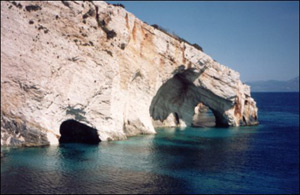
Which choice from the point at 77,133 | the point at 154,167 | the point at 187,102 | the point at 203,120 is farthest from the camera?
the point at 203,120

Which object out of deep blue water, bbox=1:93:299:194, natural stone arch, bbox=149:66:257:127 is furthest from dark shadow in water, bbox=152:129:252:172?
natural stone arch, bbox=149:66:257:127

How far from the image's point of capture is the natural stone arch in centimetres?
5847

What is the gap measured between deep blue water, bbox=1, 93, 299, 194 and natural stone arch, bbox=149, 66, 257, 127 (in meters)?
15.1

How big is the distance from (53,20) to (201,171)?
2225 centimetres

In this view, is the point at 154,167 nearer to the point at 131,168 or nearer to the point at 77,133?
the point at 131,168

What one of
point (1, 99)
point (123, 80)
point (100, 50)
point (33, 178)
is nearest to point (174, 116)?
point (123, 80)

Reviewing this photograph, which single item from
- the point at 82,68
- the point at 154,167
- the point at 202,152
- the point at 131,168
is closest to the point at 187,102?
the point at 202,152

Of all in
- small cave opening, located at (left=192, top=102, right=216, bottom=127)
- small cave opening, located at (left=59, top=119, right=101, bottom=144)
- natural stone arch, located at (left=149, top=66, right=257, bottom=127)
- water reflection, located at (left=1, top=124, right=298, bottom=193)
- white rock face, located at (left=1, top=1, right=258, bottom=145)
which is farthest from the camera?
small cave opening, located at (left=192, top=102, right=216, bottom=127)

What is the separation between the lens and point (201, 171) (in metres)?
29.5

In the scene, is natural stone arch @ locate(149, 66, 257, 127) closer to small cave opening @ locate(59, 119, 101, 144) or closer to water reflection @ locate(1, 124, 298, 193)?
water reflection @ locate(1, 124, 298, 193)

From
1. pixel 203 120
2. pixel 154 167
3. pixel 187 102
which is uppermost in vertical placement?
pixel 187 102

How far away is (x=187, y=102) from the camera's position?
61.8m

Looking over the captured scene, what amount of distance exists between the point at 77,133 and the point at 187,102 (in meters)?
25.4

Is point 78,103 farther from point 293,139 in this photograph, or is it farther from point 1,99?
point 293,139
